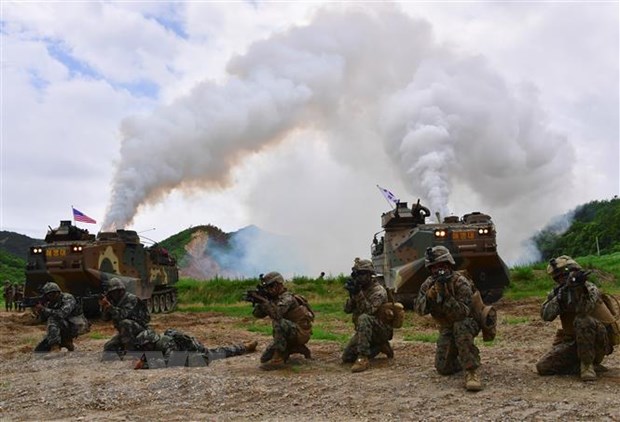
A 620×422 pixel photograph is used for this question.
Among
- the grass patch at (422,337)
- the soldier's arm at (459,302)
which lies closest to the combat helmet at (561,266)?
the soldier's arm at (459,302)

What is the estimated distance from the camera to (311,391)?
6.68 m

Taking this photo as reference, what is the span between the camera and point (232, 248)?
48.6 metres

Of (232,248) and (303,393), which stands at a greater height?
(232,248)

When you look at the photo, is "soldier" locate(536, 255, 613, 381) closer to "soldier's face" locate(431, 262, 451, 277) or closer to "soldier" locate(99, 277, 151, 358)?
"soldier's face" locate(431, 262, 451, 277)

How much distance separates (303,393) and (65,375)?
3386mm

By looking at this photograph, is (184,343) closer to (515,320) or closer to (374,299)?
(374,299)

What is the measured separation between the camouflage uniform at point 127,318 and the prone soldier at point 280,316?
6.57 feet

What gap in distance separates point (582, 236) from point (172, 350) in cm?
3926

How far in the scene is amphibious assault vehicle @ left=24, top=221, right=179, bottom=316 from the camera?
16938 mm

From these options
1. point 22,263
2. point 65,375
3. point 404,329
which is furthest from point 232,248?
point 65,375

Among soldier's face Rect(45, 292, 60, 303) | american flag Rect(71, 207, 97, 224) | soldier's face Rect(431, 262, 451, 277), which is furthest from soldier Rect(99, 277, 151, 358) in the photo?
american flag Rect(71, 207, 97, 224)

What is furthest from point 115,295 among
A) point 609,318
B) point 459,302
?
point 609,318

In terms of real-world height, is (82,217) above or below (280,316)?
above

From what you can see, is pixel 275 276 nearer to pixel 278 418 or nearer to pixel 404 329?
pixel 278 418
